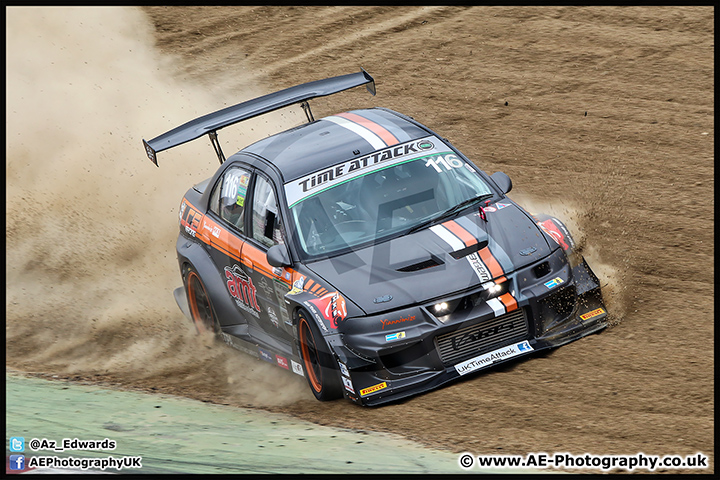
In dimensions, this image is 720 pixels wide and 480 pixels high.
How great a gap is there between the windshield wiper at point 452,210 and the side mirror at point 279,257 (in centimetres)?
92

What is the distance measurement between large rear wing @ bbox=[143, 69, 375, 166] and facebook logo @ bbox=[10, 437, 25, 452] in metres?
2.80

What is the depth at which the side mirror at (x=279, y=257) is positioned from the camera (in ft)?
23.2

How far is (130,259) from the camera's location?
1083cm

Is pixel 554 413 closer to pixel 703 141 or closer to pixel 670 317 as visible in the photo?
pixel 670 317

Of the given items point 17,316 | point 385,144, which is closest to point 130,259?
point 17,316

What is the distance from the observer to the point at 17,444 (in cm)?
608

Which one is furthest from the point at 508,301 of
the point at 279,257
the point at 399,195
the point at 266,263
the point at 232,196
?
the point at 232,196

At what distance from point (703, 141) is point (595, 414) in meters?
5.95

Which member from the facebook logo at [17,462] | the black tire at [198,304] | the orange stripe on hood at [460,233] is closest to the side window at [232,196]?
the black tire at [198,304]

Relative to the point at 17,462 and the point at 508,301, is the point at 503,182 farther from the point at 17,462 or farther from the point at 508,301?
the point at 17,462

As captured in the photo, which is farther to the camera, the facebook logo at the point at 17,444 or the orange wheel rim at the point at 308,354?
the orange wheel rim at the point at 308,354

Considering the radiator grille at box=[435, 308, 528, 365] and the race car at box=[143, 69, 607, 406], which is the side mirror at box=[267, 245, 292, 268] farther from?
the radiator grille at box=[435, 308, 528, 365]

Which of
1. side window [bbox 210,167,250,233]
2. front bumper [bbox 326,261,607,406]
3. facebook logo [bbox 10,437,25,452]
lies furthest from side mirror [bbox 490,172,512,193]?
facebook logo [bbox 10,437,25,452]

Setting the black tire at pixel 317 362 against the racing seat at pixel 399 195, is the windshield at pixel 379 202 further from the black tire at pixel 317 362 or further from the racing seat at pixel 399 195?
Result: the black tire at pixel 317 362
